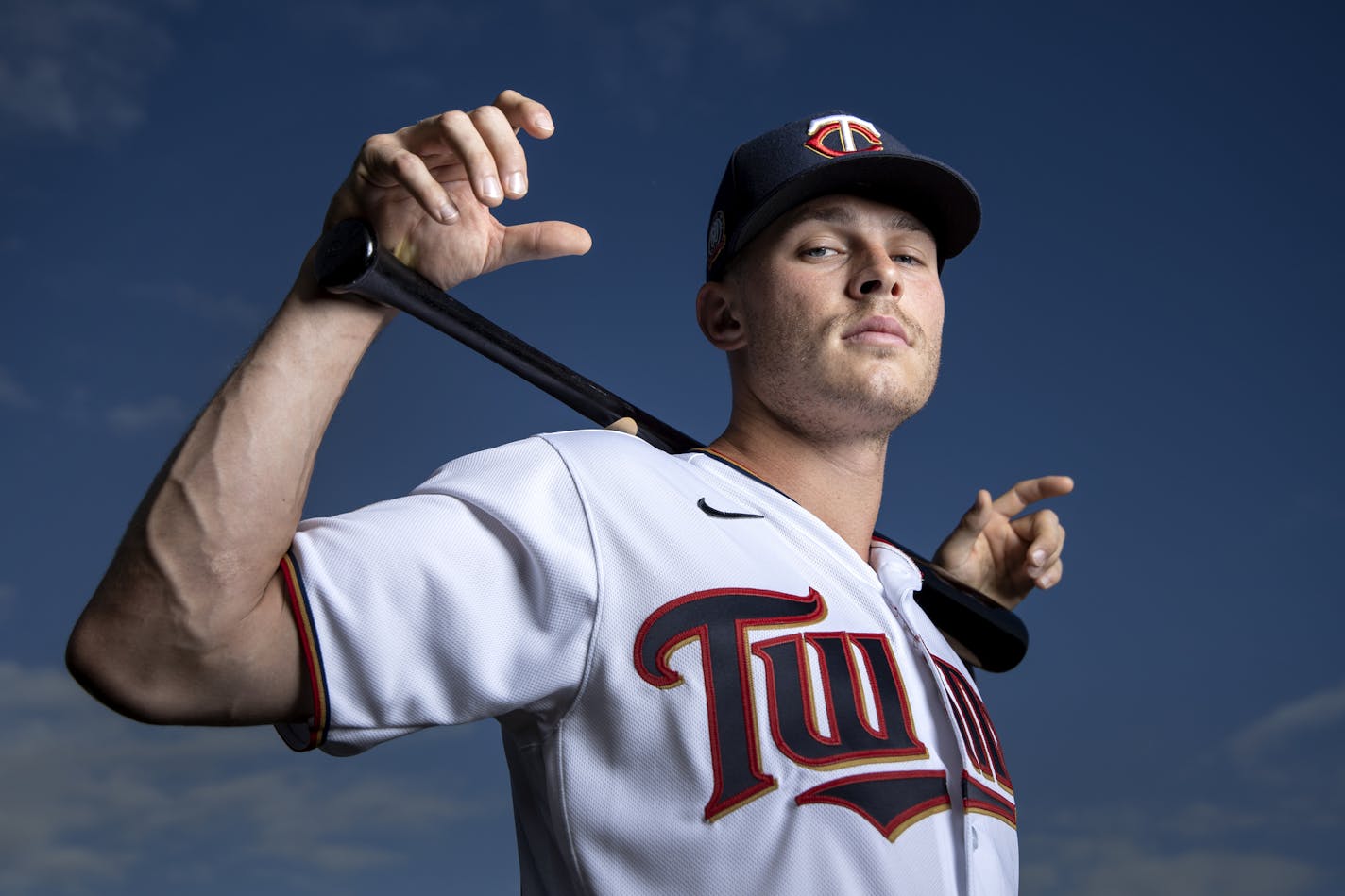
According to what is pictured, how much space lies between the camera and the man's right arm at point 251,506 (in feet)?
4.13

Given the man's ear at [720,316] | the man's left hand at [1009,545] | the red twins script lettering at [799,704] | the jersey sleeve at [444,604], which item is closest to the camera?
the jersey sleeve at [444,604]

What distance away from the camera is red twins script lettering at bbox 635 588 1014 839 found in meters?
1.50

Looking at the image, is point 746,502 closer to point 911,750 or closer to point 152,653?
point 911,750

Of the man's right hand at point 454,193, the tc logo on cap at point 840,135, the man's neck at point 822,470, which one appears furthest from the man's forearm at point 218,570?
the tc logo on cap at point 840,135

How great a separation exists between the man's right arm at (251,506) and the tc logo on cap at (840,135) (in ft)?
2.82

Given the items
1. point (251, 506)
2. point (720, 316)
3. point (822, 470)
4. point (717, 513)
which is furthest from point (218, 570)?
point (720, 316)

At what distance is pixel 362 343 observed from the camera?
1.43 metres

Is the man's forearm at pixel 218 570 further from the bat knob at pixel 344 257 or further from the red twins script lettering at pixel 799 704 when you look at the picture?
the red twins script lettering at pixel 799 704

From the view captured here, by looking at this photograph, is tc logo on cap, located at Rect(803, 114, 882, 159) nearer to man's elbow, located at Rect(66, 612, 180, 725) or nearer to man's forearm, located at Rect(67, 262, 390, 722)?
man's forearm, located at Rect(67, 262, 390, 722)

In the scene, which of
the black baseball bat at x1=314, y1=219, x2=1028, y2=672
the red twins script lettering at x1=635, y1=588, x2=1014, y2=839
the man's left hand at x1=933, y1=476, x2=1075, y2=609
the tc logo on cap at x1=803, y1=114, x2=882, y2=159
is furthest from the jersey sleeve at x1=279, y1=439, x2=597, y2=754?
the man's left hand at x1=933, y1=476, x2=1075, y2=609

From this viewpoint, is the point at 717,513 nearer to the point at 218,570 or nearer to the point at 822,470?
the point at 822,470

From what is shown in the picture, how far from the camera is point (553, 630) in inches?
59.0

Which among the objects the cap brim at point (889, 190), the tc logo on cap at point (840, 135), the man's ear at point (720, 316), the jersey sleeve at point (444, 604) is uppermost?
the tc logo on cap at point (840, 135)

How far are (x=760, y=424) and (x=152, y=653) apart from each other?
119 cm
